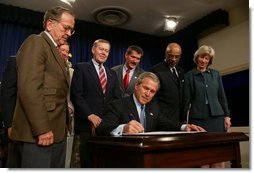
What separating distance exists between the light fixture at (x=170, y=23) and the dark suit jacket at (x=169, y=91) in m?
0.25

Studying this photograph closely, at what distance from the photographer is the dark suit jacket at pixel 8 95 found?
106 cm

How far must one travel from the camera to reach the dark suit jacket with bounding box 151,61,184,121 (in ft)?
4.85

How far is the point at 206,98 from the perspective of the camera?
1.45 m

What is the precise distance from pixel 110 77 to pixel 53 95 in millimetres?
538

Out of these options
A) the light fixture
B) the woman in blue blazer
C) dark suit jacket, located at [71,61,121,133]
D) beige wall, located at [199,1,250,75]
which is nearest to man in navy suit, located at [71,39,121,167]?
dark suit jacket, located at [71,61,121,133]

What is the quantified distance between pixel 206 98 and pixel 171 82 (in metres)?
0.22

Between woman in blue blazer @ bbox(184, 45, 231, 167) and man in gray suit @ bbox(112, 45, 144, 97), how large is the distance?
12.7 inches

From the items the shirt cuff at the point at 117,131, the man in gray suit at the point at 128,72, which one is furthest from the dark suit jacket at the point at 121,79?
the shirt cuff at the point at 117,131

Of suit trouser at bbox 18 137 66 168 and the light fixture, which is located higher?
the light fixture

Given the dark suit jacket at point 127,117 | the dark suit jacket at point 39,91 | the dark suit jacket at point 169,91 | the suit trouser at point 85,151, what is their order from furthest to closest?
the dark suit jacket at point 169,91 < the suit trouser at point 85,151 < the dark suit jacket at point 127,117 < the dark suit jacket at point 39,91

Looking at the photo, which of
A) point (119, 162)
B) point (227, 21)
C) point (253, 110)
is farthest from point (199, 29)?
point (119, 162)

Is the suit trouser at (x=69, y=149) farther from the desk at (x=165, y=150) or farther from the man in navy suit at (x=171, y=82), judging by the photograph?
the man in navy suit at (x=171, y=82)

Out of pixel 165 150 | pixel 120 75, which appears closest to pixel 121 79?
pixel 120 75

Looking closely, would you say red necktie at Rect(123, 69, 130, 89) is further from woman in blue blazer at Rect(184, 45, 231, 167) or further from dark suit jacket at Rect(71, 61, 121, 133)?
woman in blue blazer at Rect(184, 45, 231, 167)
